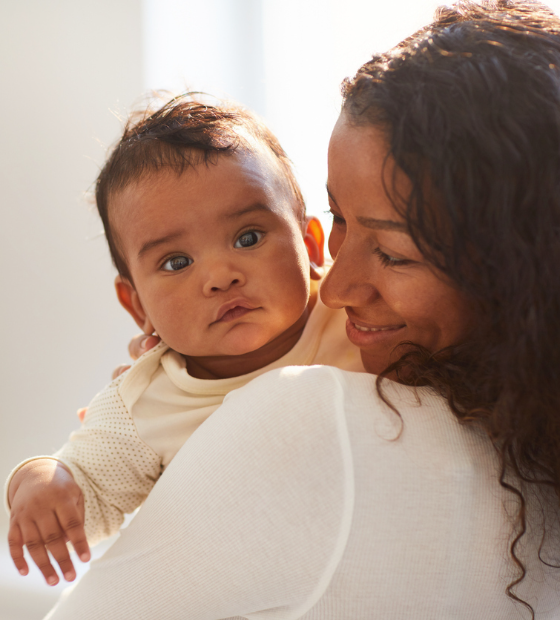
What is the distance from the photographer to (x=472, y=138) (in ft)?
2.34

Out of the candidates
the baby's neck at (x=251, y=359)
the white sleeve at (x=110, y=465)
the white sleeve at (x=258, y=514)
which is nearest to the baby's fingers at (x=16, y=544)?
the white sleeve at (x=110, y=465)

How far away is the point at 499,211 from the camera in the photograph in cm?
71

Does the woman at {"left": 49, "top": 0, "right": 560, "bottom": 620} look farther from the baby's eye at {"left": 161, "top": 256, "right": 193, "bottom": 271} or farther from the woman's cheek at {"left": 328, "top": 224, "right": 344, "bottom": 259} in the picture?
the baby's eye at {"left": 161, "top": 256, "right": 193, "bottom": 271}

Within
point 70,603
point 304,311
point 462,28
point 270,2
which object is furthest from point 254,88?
point 70,603

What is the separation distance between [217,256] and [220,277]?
0.05 metres

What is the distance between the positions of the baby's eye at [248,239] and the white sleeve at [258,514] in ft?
1.48

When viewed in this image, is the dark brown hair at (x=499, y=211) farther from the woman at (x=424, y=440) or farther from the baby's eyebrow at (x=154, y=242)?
the baby's eyebrow at (x=154, y=242)

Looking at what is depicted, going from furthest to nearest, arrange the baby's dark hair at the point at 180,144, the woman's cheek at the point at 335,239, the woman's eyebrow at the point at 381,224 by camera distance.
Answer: the baby's dark hair at the point at 180,144
the woman's cheek at the point at 335,239
the woman's eyebrow at the point at 381,224

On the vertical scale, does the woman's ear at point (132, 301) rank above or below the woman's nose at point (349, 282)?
below

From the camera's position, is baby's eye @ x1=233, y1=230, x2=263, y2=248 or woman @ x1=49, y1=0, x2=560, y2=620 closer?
woman @ x1=49, y1=0, x2=560, y2=620

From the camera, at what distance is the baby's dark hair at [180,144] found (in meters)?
1.14

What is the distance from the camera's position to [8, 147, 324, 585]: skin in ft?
3.63

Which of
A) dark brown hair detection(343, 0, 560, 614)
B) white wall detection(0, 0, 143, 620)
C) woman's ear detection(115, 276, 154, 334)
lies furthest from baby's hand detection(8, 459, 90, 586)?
white wall detection(0, 0, 143, 620)

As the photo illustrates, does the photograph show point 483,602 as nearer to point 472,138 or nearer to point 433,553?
point 433,553
